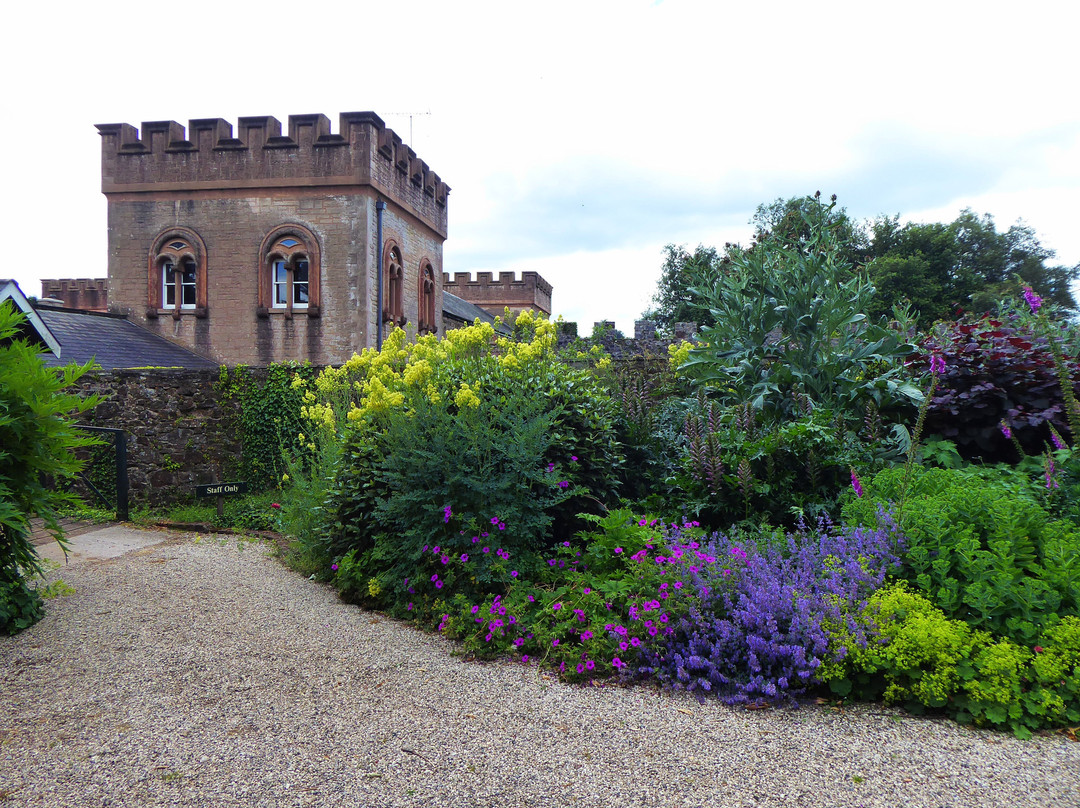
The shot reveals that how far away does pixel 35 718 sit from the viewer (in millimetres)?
3055

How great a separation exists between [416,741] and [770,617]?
1711mm

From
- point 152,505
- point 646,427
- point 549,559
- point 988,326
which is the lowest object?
point 152,505

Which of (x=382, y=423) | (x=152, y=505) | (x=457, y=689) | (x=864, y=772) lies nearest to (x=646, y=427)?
(x=382, y=423)

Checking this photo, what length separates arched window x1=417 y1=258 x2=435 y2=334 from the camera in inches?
870

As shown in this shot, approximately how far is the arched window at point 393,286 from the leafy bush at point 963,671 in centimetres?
1712

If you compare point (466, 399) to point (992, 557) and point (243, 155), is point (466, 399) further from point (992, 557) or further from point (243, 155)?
point (243, 155)

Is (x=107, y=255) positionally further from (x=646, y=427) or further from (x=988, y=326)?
(x=988, y=326)

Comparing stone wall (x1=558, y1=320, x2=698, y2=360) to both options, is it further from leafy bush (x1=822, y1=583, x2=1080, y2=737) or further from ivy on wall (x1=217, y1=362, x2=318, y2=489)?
Result: leafy bush (x1=822, y1=583, x2=1080, y2=737)

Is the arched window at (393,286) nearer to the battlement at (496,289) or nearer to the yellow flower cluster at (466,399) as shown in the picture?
the yellow flower cluster at (466,399)

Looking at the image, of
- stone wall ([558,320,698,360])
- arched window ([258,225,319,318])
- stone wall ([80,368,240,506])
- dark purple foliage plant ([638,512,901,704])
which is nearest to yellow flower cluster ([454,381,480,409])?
dark purple foliage plant ([638,512,901,704])

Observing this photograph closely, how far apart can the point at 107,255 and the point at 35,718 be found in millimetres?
Answer: 18770

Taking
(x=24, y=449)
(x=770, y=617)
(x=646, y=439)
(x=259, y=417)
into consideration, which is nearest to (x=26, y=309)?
(x=259, y=417)

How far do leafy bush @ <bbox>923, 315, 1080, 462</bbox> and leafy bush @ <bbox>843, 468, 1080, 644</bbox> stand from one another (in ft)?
4.08

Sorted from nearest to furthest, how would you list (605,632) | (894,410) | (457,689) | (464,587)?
(457,689), (605,632), (464,587), (894,410)
